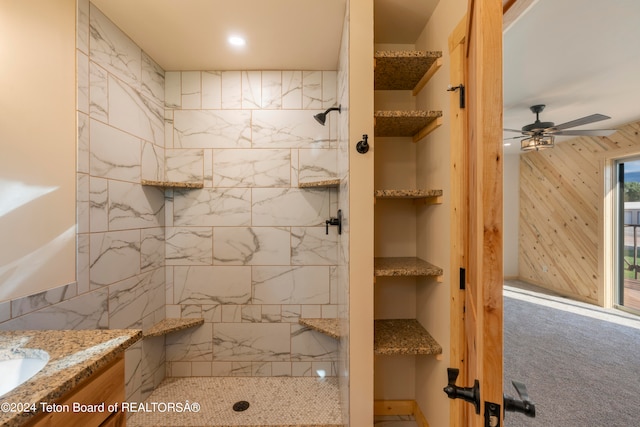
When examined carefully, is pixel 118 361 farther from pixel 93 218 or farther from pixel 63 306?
pixel 93 218

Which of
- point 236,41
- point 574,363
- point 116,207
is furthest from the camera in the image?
point 574,363

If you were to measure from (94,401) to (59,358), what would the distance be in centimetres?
17

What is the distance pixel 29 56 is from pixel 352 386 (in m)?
2.23

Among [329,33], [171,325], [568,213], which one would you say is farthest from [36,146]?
[568,213]

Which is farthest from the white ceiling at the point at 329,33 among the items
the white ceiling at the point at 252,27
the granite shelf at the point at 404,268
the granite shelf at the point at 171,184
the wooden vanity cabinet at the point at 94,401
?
the wooden vanity cabinet at the point at 94,401

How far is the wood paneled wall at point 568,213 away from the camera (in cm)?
394

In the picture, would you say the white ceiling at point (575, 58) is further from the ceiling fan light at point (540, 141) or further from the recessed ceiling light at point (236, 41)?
the recessed ceiling light at point (236, 41)

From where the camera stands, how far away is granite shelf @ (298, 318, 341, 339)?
190 cm

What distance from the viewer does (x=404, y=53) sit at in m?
1.42

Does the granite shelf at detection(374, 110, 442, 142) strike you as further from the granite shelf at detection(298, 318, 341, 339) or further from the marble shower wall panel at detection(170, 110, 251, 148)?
the granite shelf at detection(298, 318, 341, 339)

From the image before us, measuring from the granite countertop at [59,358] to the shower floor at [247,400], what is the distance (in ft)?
3.96

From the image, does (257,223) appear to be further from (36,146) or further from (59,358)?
(59,358)

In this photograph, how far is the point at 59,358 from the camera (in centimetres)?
81

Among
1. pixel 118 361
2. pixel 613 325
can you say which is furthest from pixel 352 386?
pixel 613 325
